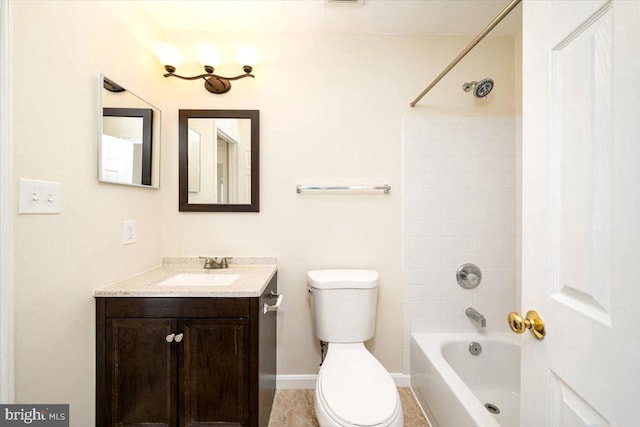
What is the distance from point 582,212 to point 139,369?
1649mm

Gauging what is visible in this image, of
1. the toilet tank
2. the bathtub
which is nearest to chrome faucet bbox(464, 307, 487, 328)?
the bathtub

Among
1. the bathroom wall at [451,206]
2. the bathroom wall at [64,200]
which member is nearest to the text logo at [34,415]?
the bathroom wall at [64,200]

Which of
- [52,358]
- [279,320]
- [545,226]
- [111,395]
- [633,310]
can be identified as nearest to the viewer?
[633,310]

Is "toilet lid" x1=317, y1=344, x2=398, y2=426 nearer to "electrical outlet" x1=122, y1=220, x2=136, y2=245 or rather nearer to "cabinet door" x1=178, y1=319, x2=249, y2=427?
"cabinet door" x1=178, y1=319, x2=249, y2=427

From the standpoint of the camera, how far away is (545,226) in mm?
678

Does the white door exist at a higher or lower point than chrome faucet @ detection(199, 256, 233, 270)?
higher

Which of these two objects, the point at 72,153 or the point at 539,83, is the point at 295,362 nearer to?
the point at 72,153

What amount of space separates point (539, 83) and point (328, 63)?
1441 mm

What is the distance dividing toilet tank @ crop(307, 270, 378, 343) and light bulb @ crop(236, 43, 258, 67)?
1.41m

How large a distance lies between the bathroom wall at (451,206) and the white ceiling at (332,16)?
51 centimetres

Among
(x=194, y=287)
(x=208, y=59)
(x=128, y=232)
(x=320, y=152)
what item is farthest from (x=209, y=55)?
(x=194, y=287)

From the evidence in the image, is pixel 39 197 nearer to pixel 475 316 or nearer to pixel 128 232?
pixel 128 232

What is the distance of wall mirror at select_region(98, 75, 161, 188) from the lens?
1281mm

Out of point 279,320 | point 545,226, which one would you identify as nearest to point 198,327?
point 279,320
